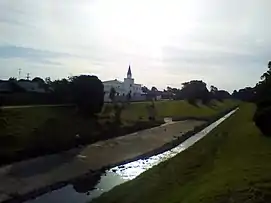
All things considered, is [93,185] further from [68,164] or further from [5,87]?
[5,87]

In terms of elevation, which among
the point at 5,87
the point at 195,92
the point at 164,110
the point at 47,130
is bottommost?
the point at 47,130

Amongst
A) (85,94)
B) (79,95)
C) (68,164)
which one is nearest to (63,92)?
(79,95)

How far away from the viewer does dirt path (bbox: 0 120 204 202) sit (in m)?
24.0

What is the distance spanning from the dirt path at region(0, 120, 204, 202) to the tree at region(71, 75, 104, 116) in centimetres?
617

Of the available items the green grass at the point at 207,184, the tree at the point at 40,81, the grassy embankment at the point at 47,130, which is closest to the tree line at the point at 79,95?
the grassy embankment at the point at 47,130

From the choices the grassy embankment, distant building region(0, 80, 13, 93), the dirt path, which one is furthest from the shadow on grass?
distant building region(0, 80, 13, 93)

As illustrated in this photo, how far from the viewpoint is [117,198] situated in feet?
60.1

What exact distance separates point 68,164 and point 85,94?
21.3 metres

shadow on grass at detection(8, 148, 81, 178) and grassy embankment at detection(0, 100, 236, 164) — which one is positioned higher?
grassy embankment at detection(0, 100, 236, 164)

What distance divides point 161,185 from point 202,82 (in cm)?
11756

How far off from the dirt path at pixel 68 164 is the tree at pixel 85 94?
20.2 feet

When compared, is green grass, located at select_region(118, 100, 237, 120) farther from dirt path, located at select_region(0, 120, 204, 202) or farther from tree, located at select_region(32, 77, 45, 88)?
dirt path, located at select_region(0, 120, 204, 202)

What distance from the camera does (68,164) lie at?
1204 inches

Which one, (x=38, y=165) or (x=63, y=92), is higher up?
(x=63, y=92)
